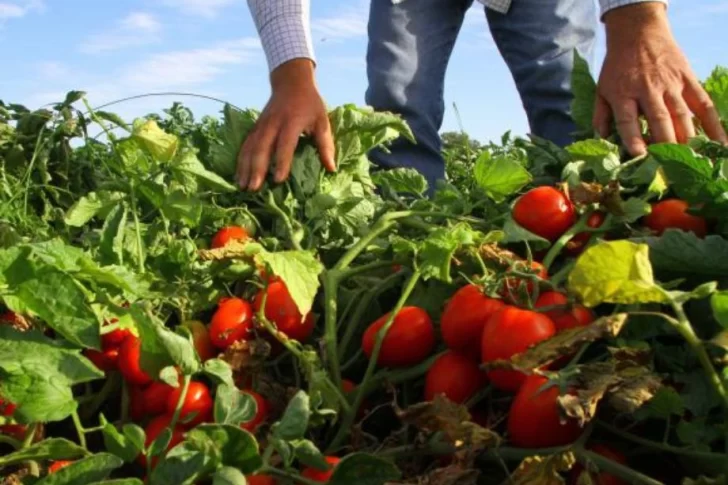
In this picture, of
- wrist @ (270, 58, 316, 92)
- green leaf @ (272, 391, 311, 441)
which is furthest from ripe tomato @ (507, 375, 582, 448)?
wrist @ (270, 58, 316, 92)

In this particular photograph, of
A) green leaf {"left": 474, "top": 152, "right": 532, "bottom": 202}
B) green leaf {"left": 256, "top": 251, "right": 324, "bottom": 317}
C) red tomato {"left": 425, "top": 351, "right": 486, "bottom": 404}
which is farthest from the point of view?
green leaf {"left": 474, "top": 152, "right": 532, "bottom": 202}

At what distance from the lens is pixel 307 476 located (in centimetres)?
91

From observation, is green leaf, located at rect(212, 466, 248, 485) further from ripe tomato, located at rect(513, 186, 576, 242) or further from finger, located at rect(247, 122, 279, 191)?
finger, located at rect(247, 122, 279, 191)

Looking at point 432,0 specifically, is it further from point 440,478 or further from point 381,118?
point 440,478

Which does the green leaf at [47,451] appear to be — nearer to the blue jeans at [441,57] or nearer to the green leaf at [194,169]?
the green leaf at [194,169]

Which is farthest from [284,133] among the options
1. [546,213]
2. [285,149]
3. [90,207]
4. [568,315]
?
[568,315]

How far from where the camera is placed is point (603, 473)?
873mm

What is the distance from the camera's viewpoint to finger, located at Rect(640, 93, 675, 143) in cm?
158

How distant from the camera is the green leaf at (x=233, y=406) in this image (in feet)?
3.05

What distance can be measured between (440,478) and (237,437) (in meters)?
0.21

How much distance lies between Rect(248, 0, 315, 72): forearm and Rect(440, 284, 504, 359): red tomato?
115cm

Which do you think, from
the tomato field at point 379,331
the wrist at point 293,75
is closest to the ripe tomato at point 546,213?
the tomato field at point 379,331

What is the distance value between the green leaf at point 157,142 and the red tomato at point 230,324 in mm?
409

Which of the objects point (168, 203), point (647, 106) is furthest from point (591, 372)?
point (647, 106)
